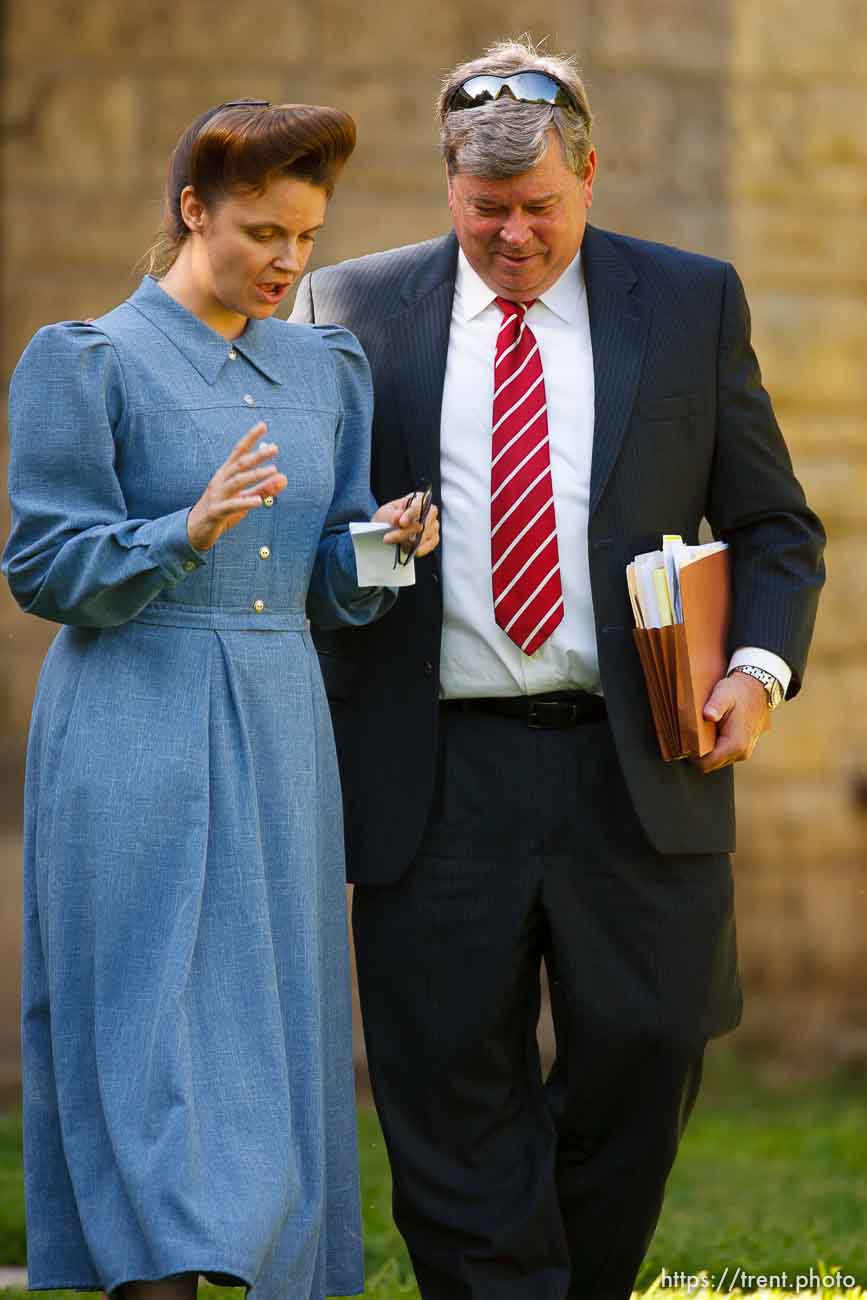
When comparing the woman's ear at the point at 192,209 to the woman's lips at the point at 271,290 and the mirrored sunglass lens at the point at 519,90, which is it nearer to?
the woman's lips at the point at 271,290

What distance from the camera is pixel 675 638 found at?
4043 millimetres

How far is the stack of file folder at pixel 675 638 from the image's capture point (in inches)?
159

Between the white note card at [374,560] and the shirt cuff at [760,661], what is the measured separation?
0.69m

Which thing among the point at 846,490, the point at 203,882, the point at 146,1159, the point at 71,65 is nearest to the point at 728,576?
the point at 203,882

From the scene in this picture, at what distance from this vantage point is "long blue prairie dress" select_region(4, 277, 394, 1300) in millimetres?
3617

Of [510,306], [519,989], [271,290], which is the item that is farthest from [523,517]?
[519,989]

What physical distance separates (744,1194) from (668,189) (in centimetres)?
317

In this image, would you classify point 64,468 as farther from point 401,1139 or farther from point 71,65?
point 71,65

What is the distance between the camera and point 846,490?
7551 millimetres

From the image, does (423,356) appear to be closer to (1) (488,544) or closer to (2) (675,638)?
(1) (488,544)

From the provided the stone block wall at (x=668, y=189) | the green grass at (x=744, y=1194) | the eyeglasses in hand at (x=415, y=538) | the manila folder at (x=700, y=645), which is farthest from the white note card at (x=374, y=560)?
the stone block wall at (x=668, y=189)

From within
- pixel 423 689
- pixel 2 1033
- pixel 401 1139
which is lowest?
pixel 2 1033

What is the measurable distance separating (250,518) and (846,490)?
4072 millimetres

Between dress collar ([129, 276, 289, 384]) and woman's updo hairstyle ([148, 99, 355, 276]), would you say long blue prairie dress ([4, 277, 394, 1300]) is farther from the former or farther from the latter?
woman's updo hairstyle ([148, 99, 355, 276])
